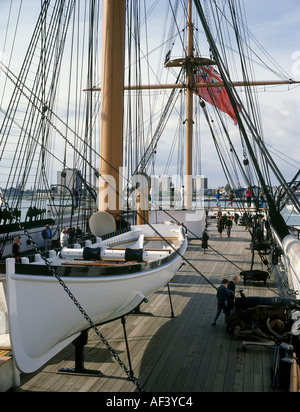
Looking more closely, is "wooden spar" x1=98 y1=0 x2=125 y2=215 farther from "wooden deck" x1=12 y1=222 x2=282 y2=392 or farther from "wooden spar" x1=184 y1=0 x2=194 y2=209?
"wooden spar" x1=184 y1=0 x2=194 y2=209

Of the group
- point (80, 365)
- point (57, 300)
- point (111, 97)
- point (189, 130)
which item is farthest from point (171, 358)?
point (189, 130)

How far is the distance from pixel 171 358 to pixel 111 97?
672 cm

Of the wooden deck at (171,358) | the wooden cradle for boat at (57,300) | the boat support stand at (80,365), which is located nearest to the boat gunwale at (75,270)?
the wooden cradle for boat at (57,300)

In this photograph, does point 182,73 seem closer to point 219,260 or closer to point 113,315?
point 219,260

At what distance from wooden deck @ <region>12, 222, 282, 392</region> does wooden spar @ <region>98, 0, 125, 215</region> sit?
11.3 ft

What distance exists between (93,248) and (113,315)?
173 cm

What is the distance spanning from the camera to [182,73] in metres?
25.1

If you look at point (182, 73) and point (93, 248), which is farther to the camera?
point (182, 73)

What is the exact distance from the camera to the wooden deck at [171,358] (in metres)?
6.29

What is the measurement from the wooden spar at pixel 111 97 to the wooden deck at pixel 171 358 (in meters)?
3.45

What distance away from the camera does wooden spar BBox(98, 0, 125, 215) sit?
10.6 meters

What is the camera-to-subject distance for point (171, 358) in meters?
7.38
